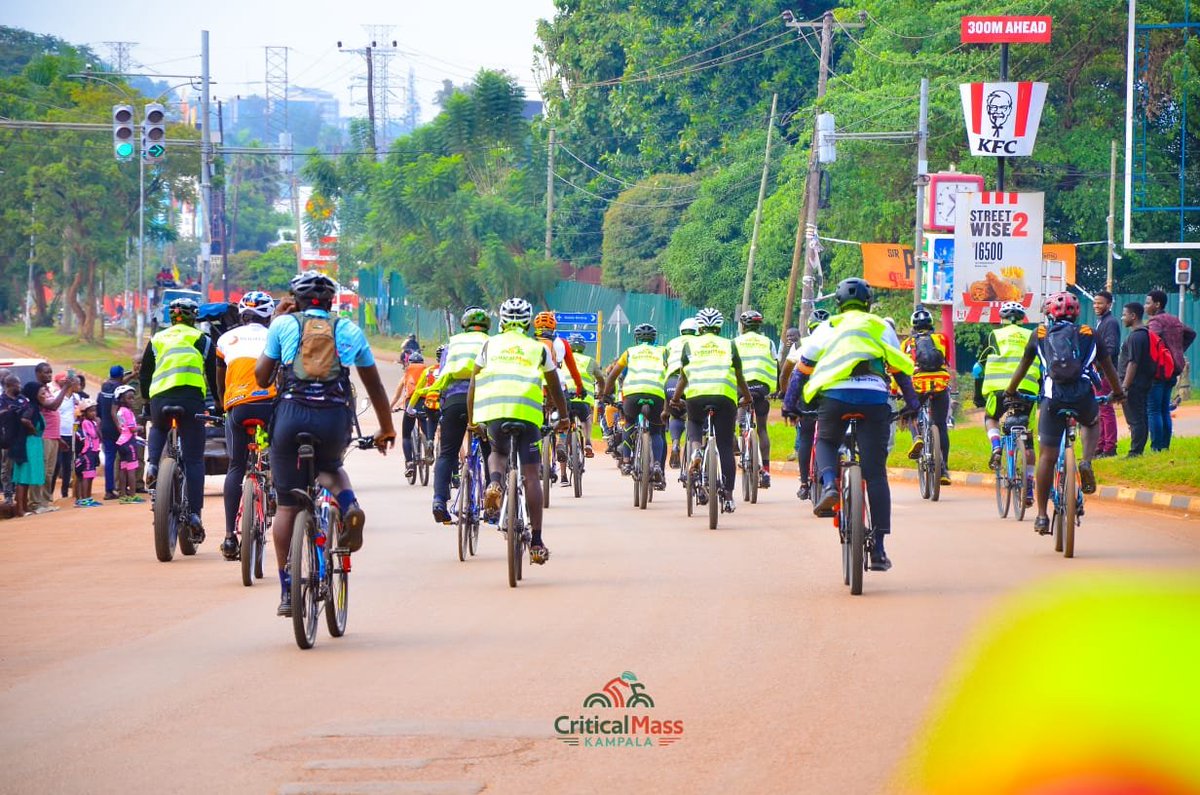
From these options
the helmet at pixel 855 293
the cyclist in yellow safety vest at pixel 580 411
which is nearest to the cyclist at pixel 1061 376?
the helmet at pixel 855 293

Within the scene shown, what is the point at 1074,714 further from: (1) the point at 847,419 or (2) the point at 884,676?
(1) the point at 847,419

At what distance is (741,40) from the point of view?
224 feet

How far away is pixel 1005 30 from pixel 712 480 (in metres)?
23.8

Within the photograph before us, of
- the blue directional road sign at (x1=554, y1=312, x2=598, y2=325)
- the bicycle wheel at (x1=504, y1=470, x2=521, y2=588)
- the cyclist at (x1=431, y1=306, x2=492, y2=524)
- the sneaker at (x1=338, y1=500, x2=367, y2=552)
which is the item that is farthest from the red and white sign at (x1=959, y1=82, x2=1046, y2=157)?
the sneaker at (x1=338, y1=500, x2=367, y2=552)

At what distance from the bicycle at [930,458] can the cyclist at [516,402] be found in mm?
7635

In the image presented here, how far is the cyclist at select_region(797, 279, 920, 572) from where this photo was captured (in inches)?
453

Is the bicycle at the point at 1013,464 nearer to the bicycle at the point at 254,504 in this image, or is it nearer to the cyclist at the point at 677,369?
the cyclist at the point at 677,369

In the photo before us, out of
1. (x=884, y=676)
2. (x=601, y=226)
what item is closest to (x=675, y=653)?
(x=884, y=676)

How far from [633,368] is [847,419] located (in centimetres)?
796

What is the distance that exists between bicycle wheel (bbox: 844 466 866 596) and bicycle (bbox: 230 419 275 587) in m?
3.96

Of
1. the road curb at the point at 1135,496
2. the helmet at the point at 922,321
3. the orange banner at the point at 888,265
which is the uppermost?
the orange banner at the point at 888,265

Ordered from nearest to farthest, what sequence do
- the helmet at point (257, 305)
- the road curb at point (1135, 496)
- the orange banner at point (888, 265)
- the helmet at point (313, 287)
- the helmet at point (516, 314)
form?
the helmet at point (313, 287), the helmet at point (516, 314), the helmet at point (257, 305), the road curb at point (1135, 496), the orange banner at point (888, 265)

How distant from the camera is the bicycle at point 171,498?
13.6 m

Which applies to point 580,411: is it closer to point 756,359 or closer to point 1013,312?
point 756,359
